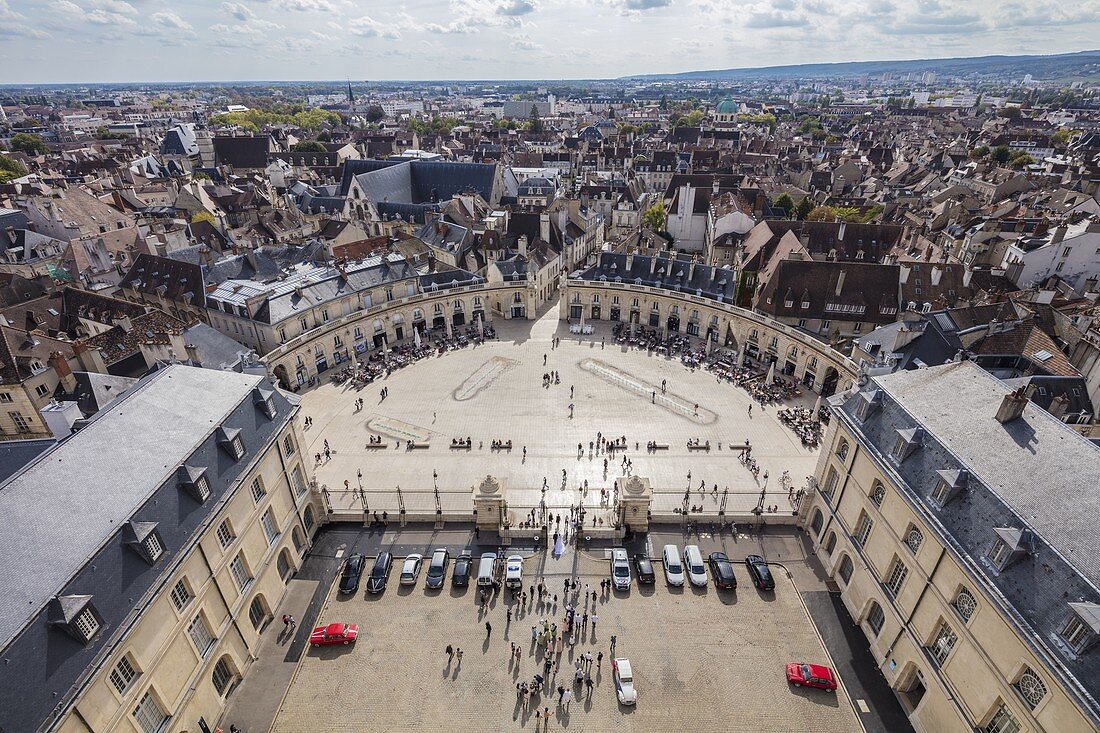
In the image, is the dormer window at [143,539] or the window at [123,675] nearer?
the window at [123,675]

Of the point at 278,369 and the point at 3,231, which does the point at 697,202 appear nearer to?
the point at 278,369

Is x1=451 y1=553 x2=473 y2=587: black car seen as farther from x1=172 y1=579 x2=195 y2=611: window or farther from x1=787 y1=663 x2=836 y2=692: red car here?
x1=787 y1=663 x2=836 y2=692: red car

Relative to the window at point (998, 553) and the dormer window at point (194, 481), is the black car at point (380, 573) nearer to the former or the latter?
the dormer window at point (194, 481)

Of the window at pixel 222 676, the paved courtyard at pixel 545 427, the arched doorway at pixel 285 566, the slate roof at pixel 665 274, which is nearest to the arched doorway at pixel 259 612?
the arched doorway at pixel 285 566

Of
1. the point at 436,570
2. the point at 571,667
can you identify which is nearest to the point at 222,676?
the point at 436,570

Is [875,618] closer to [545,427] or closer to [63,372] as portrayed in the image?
[545,427]

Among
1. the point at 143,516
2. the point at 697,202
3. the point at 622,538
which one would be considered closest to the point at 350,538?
the point at 143,516

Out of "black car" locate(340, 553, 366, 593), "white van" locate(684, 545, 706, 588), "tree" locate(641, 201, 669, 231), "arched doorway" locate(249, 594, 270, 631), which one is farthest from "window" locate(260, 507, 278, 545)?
"tree" locate(641, 201, 669, 231)
